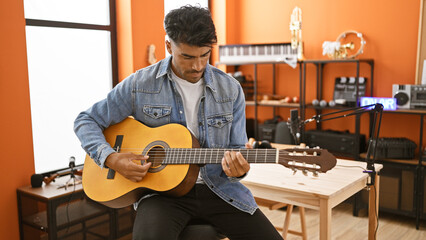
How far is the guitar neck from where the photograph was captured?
170cm

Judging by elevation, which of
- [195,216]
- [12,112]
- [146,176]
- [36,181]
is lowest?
[36,181]

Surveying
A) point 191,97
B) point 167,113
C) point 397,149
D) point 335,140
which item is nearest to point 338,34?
point 335,140

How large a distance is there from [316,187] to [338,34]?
111 inches

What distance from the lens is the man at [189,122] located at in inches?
68.7

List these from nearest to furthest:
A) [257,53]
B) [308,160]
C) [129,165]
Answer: [308,160] < [129,165] < [257,53]

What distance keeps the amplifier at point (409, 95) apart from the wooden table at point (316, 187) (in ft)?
4.98

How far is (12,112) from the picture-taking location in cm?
300

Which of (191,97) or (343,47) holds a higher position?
(343,47)

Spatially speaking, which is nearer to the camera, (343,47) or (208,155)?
(208,155)

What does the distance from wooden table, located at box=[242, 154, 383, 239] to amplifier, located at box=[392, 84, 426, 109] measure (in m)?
1.52

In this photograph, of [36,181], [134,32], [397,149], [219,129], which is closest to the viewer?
[219,129]

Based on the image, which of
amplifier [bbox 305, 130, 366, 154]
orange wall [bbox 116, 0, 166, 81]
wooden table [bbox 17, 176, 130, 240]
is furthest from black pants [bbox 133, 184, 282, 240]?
amplifier [bbox 305, 130, 366, 154]

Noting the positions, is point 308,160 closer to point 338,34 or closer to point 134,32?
point 134,32

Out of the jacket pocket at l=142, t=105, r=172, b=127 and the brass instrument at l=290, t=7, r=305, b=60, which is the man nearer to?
the jacket pocket at l=142, t=105, r=172, b=127
